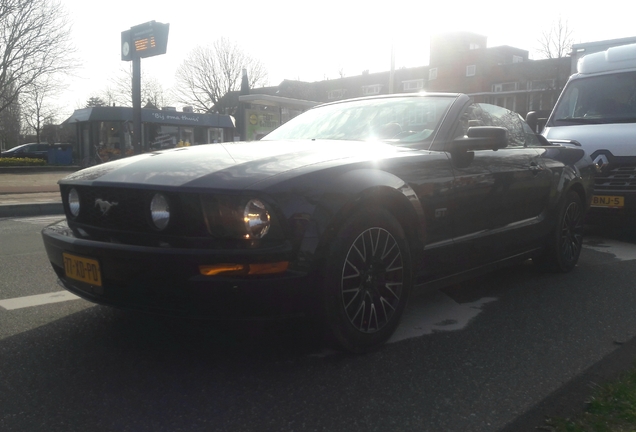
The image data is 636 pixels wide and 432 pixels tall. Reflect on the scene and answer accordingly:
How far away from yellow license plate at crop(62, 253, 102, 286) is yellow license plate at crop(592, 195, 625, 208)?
239 inches

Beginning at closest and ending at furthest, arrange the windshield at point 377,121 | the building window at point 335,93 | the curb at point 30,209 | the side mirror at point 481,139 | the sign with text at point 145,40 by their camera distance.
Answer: the side mirror at point 481,139, the windshield at point 377,121, the curb at point 30,209, the sign with text at point 145,40, the building window at point 335,93

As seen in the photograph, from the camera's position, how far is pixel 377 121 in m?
4.18

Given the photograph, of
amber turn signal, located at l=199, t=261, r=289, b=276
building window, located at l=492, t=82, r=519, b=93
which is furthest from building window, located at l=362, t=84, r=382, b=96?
amber turn signal, located at l=199, t=261, r=289, b=276

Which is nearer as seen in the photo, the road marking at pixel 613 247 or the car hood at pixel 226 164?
the car hood at pixel 226 164

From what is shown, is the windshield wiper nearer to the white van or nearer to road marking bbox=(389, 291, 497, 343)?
the white van

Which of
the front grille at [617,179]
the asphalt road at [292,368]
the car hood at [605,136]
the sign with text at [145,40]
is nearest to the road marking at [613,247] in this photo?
the front grille at [617,179]

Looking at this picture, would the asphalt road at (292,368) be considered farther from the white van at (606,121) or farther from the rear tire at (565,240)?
the white van at (606,121)

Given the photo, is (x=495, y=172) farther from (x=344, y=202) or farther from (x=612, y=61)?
(x=612, y=61)

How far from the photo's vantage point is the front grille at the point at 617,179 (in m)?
6.97

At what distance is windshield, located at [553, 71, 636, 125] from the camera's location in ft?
25.5

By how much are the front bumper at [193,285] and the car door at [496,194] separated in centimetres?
140

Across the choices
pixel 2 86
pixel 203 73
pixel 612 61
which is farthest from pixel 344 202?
pixel 203 73

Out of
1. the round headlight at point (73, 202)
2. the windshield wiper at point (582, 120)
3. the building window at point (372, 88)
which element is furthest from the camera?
the building window at point (372, 88)

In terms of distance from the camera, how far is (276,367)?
291 centimetres
